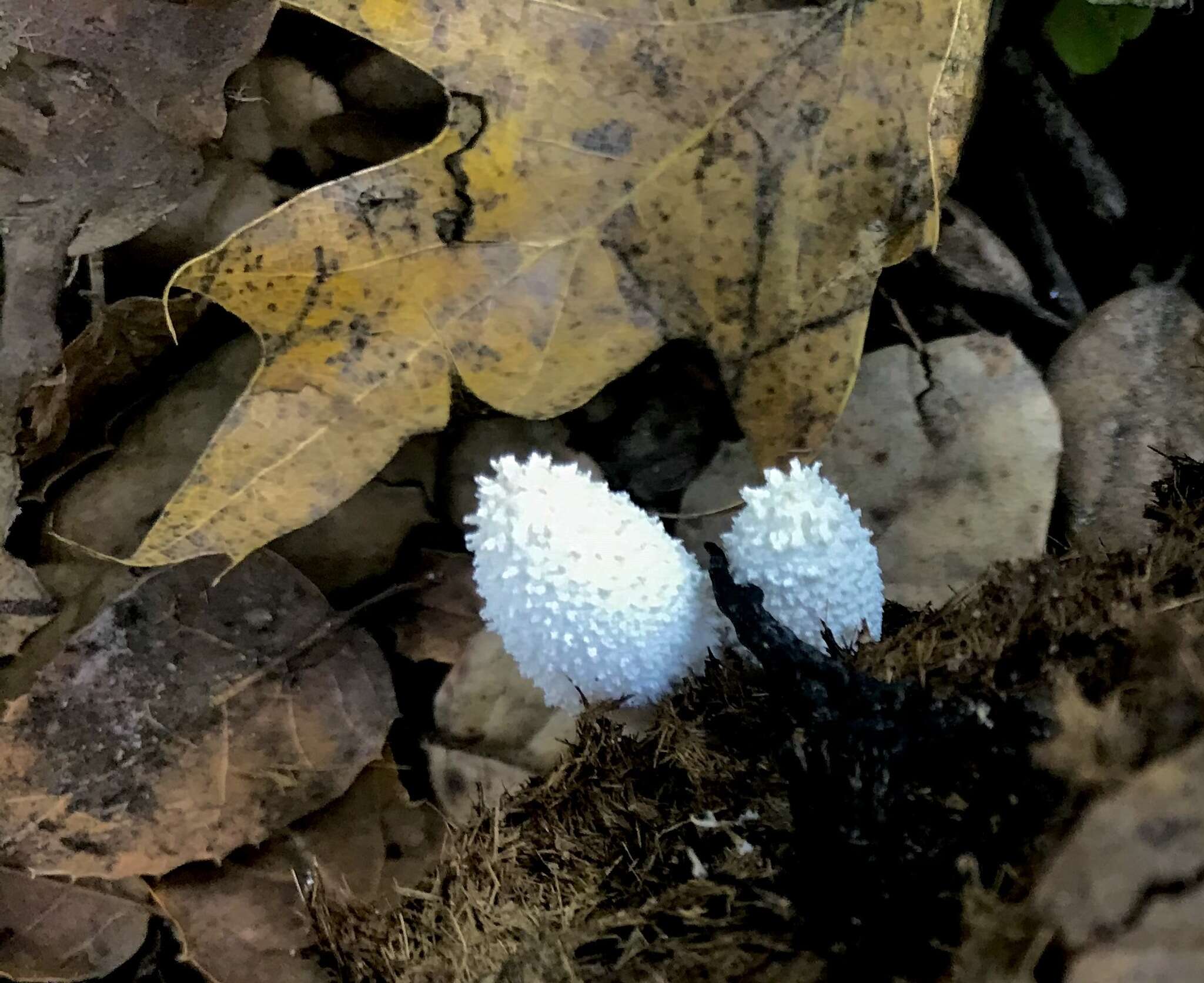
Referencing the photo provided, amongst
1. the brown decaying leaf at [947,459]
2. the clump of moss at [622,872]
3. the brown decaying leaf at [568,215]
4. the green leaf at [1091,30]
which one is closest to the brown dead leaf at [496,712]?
the clump of moss at [622,872]

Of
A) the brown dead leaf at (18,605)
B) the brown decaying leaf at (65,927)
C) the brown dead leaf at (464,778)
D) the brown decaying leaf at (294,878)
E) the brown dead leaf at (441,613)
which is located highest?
the brown dead leaf at (441,613)

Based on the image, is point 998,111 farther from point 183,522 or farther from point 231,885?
point 231,885

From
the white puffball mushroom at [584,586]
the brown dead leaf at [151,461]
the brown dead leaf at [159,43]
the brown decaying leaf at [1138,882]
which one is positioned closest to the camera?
the brown decaying leaf at [1138,882]

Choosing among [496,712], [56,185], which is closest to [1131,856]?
[496,712]

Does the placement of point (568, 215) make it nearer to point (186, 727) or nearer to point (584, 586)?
point (584, 586)

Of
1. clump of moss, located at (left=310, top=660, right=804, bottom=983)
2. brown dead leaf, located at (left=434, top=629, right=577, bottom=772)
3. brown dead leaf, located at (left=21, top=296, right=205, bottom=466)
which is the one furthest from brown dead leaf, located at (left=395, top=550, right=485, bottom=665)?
brown dead leaf, located at (left=21, top=296, right=205, bottom=466)

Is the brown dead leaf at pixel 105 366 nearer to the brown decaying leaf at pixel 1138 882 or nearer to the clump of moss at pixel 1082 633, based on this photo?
the clump of moss at pixel 1082 633
